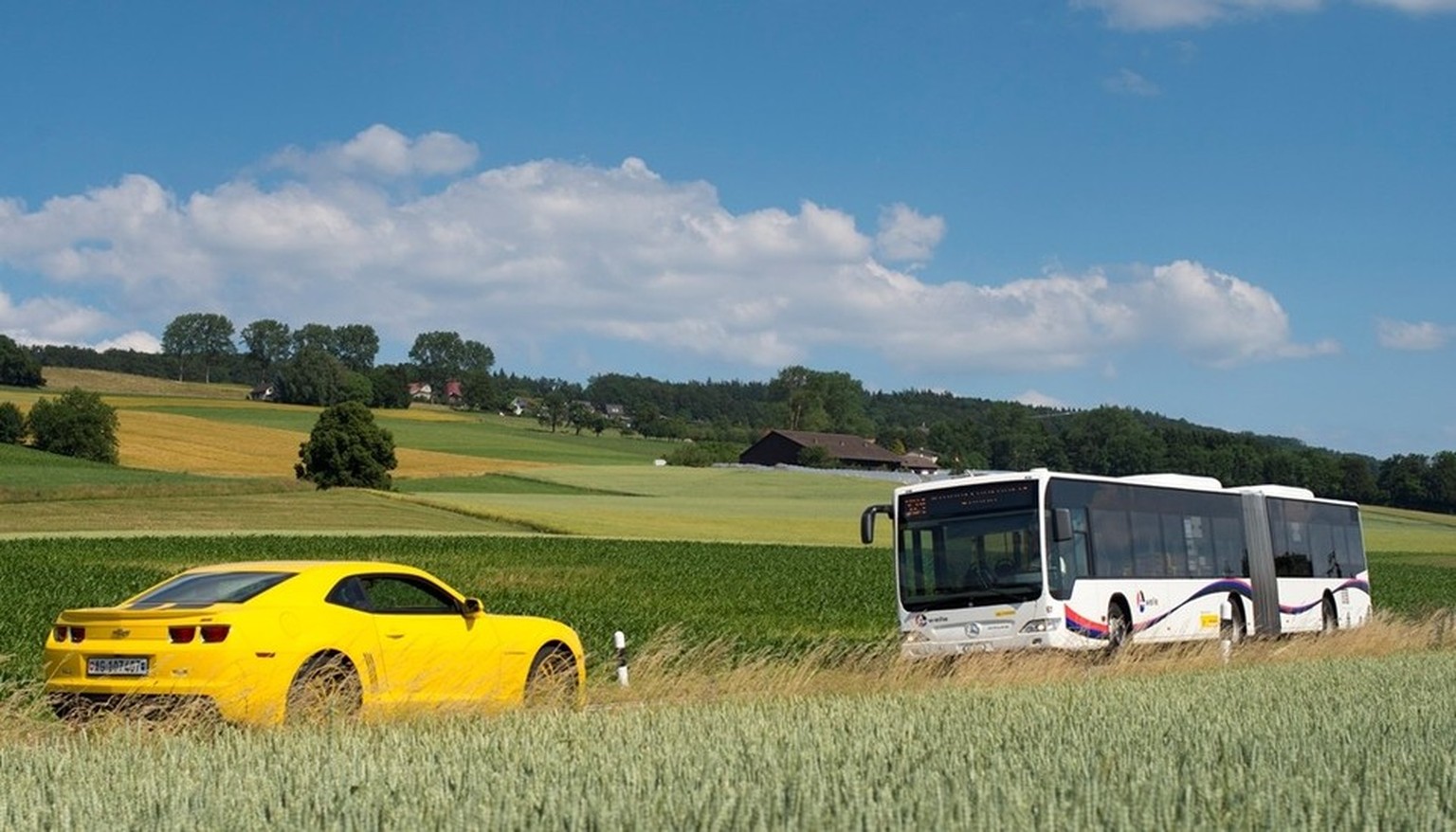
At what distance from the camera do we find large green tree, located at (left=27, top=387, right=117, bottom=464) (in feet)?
281

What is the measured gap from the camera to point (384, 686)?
1245 cm

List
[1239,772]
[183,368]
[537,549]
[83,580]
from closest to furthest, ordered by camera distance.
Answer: [1239,772], [83,580], [537,549], [183,368]

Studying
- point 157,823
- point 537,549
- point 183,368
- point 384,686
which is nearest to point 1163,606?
point 384,686

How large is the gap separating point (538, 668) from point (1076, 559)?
9627mm

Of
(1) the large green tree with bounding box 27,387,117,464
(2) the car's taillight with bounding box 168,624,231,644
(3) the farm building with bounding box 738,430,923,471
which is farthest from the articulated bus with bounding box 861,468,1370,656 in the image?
(3) the farm building with bounding box 738,430,923,471

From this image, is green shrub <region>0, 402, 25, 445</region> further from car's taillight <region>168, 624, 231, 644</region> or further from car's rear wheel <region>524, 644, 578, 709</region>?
car's taillight <region>168, 624, 231, 644</region>

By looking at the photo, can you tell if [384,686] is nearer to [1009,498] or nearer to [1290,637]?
[1009,498]

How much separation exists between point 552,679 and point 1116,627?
10.9m

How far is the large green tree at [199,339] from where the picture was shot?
152 meters

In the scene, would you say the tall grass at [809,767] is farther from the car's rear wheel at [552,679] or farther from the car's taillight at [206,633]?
the car's rear wheel at [552,679]

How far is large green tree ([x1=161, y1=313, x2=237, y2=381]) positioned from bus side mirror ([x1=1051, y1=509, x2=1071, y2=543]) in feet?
465

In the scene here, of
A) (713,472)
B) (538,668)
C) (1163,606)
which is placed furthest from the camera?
(713,472)

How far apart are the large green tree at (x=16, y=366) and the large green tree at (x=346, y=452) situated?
5073 centimetres

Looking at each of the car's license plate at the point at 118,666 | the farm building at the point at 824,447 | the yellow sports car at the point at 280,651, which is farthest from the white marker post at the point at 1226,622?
the farm building at the point at 824,447
